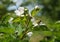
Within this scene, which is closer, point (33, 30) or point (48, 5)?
point (33, 30)

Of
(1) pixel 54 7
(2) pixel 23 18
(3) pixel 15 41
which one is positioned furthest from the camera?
(1) pixel 54 7

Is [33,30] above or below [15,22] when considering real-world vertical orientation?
below

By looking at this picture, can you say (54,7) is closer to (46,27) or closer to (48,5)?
(48,5)

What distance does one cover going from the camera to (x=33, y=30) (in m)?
0.89

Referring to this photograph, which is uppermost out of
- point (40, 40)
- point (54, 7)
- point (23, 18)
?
point (54, 7)

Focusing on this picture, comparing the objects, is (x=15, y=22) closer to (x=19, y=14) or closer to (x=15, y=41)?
(x=19, y=14)

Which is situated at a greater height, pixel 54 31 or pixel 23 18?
pixel 23 18

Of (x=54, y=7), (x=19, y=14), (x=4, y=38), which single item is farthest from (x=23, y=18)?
A: (x=54, y=7)

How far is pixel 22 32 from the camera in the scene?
3.08 feet

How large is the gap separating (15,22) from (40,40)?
0.64 ft

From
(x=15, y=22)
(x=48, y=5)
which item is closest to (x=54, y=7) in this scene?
(x=48, y=5)

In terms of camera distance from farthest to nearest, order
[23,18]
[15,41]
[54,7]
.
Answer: [54,7] < [23,18] < [15,41]

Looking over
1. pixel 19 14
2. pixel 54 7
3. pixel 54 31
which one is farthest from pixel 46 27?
pixel 54 7

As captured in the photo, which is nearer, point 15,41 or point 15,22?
point 15,41
